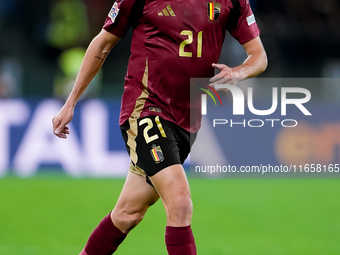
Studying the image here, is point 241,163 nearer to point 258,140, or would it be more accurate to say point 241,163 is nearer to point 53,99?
point 258,140

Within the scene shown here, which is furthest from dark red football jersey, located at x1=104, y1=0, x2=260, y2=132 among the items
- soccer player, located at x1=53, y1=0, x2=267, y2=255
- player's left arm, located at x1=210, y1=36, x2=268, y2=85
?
player's left arm, located at x1=210, y1=36, x2=268, y2=85

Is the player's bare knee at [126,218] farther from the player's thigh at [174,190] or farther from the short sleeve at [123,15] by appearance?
the short sleeve at [123,15]

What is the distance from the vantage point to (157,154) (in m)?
3.19

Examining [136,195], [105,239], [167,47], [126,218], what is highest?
[167,47]

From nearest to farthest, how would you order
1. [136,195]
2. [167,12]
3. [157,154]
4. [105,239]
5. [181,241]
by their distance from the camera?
[181,241] < [157,154] < [167,12] < [136,195] < [105,239]

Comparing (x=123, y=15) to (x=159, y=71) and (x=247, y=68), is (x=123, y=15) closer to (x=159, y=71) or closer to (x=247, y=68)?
(x=159, y=71)

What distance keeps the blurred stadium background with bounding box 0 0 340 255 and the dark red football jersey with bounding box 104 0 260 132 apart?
1.64m

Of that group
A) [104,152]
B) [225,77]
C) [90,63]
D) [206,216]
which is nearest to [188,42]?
[225,77]

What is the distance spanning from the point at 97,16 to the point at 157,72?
26.7ft

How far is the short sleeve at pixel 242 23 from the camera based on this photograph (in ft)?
11.5

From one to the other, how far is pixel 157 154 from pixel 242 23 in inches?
38.4

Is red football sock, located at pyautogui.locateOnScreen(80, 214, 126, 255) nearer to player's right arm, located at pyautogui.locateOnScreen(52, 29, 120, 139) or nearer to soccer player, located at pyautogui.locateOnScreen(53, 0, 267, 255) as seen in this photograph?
soccer player, located at pyautogui.locateOnScreen(53, 0, 267, 255)

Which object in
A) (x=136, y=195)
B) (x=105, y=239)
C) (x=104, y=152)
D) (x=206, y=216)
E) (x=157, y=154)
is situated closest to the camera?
(x=157, y=154)

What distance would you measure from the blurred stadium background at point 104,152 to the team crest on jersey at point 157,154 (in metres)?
1.62
